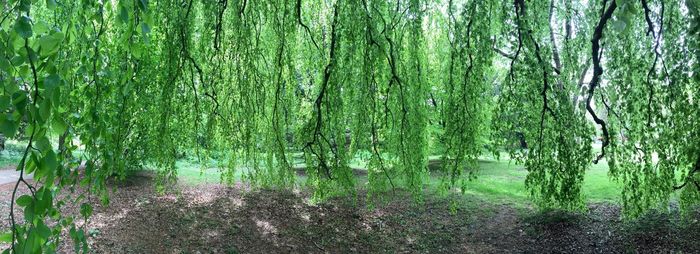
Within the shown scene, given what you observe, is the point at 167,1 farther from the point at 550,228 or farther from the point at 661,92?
the point at 550,228

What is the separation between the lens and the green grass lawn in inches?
254

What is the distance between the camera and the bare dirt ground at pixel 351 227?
5.05 meters

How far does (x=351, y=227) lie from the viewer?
5945 millimetres

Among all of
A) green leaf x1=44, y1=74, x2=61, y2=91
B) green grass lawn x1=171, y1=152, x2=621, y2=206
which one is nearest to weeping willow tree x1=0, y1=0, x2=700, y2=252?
green leaf x1=44, y1=74, x2=61, y2=91

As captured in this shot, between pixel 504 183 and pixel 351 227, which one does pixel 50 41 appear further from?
pixel 504 183

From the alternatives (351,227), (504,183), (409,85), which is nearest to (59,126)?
(409,85)

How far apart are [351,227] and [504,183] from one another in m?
2.77

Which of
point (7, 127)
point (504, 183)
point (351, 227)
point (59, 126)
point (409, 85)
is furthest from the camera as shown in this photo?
point (504, 183)

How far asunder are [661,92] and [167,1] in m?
3.24

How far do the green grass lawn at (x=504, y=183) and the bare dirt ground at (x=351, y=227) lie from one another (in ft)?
1.19

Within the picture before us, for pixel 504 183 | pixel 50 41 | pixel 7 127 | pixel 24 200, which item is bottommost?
pixel 504 183

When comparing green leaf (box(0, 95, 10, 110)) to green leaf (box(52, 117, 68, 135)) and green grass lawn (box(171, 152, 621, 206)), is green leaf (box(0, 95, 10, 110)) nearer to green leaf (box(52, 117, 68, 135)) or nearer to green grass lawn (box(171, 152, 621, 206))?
green leaf (box(52, 117, 68, 135))

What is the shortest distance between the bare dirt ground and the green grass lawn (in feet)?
1.19

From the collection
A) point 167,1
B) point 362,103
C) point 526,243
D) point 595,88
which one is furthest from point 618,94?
point 167,1
